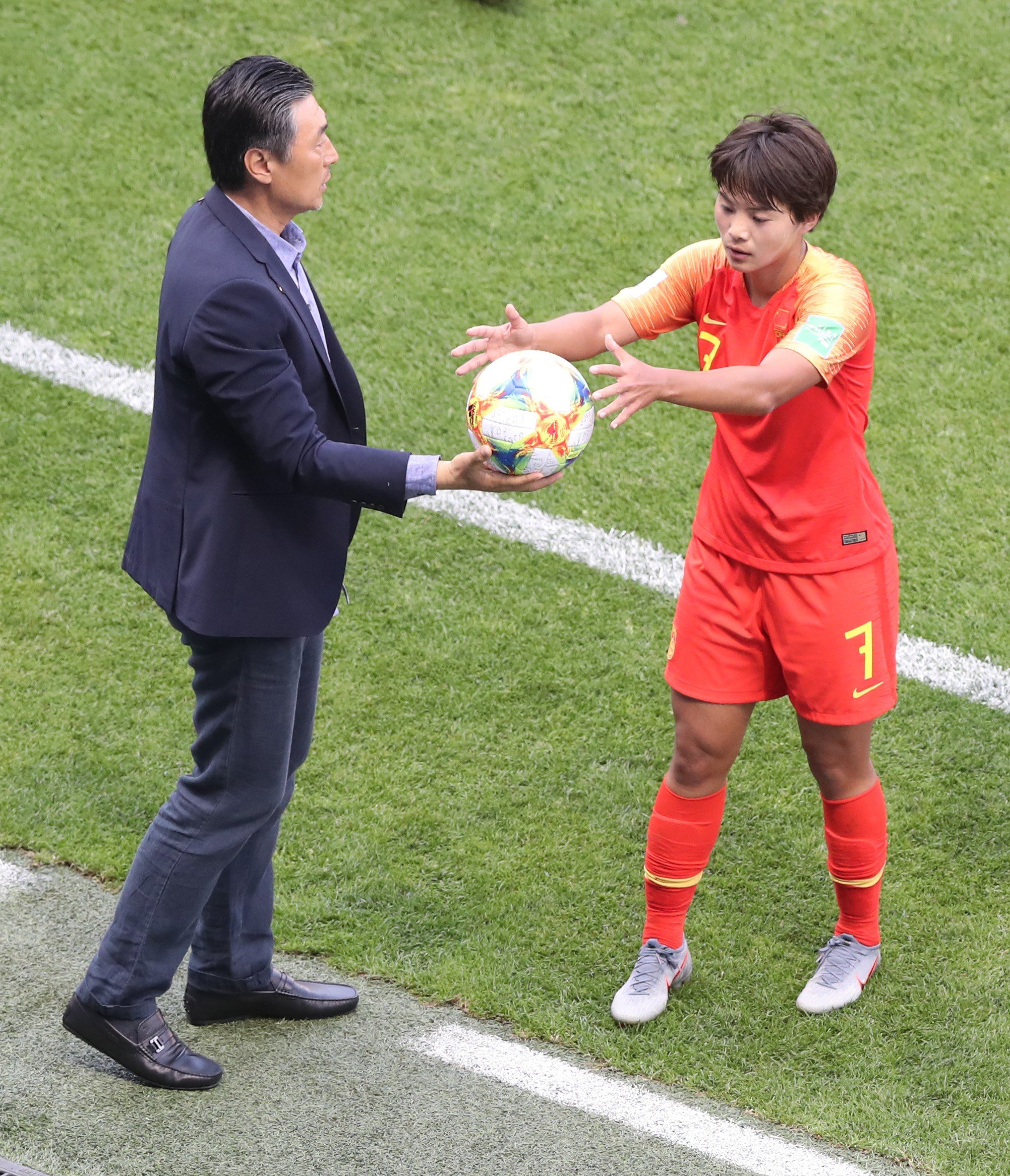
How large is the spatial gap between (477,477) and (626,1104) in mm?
1531

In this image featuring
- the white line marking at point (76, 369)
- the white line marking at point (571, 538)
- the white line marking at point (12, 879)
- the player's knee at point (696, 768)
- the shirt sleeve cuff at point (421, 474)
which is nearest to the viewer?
the shirt sleeve cuff at point (421, 474)

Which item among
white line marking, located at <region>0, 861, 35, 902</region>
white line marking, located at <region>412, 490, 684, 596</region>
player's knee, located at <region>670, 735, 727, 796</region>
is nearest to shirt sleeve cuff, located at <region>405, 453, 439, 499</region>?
player's knee, located at <region>670, 735, 727, 796</region>

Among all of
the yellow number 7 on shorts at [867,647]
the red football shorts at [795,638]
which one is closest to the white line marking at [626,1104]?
the red football shorts at [795,638]

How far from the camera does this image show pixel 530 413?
3254 mm

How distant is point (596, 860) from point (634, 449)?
2282mm

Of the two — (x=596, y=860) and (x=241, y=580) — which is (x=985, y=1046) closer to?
(x=596, y=860)

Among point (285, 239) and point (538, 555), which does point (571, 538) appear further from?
point (285, 239)

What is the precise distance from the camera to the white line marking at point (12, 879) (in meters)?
4.23

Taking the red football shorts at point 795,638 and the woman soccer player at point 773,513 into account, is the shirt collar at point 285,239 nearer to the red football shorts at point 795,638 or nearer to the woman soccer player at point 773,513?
the woman soccer player at point 773,513

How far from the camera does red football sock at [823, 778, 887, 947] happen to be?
3861 mm

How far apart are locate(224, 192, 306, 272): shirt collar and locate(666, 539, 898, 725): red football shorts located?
121 cm

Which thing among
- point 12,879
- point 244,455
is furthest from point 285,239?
point 12,879

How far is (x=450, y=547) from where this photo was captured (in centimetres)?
581

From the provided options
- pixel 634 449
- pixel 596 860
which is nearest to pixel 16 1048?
pixel 596 860
